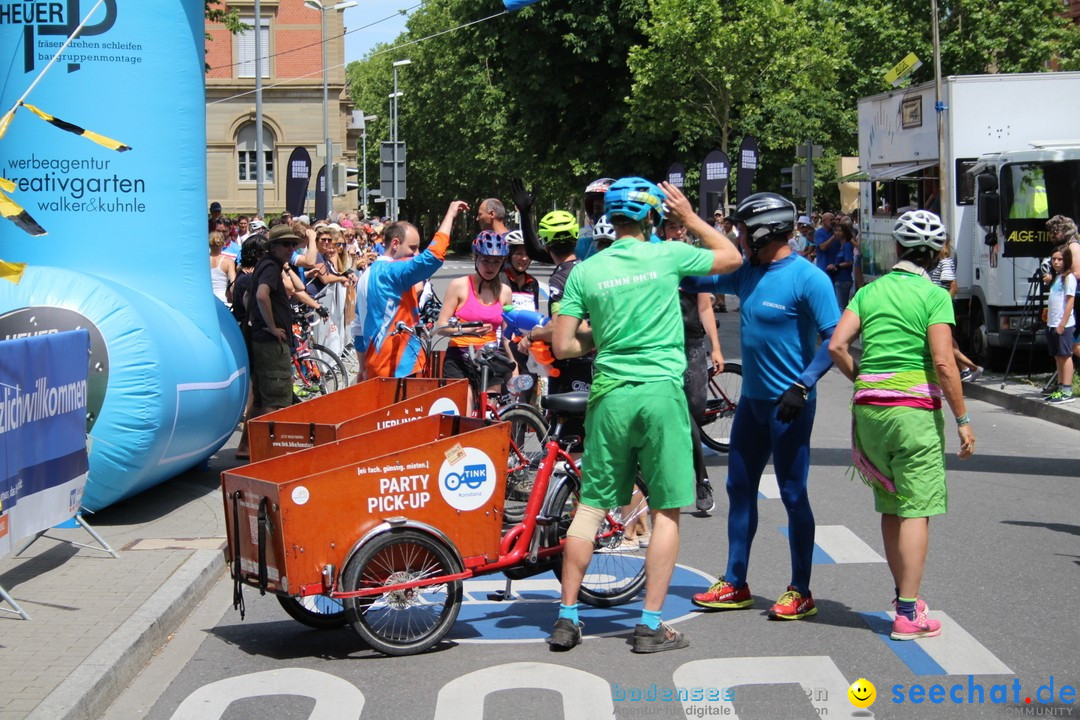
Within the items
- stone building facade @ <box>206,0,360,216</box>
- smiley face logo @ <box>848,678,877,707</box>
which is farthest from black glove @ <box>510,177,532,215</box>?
stone building facade @ <box>206,0,360,216</box>

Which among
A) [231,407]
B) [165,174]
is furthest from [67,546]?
[165,174]

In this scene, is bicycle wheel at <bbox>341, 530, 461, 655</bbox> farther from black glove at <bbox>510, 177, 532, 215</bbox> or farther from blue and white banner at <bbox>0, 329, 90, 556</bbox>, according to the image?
black glove at <bbox>510, 177, 532, 215</bbox>

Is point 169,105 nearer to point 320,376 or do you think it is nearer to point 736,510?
point 736,510

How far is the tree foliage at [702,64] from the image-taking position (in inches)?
1313

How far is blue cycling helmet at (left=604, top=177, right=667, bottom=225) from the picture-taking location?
5.82 meters

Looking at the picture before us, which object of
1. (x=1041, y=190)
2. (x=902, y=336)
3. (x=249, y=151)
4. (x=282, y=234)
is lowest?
(x=902, y=336)

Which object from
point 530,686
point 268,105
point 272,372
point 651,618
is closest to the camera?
point 530,686

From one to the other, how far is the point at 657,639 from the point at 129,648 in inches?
86.6

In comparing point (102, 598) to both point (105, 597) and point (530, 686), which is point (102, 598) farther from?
point (530, 686)

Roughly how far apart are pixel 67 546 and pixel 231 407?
200 centimetres

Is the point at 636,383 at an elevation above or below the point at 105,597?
above

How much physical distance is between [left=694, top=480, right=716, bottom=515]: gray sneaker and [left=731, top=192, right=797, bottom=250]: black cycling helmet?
3042mm

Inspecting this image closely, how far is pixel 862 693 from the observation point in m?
5.23

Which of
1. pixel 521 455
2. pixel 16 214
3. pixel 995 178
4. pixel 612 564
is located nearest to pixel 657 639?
pixel 612 564
